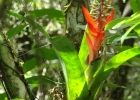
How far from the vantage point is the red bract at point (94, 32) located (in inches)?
28.6

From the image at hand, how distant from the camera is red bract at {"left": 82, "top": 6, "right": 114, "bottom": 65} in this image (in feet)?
2.39

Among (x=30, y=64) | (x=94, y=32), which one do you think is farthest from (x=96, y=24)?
(x=30, y=64)

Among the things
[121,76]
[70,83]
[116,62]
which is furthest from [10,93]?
[121,76]

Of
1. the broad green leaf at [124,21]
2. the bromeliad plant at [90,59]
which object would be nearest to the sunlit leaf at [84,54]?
the bromeliad plant at [90,59]

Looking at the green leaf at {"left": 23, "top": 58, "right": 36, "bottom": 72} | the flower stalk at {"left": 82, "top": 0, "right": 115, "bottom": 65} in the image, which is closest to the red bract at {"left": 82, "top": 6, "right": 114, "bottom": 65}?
the flower stalk at {"left": 82, "top": 0, "right": 115, "bottom": 65}

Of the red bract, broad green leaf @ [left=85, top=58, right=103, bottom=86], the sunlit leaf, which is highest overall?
the red bract

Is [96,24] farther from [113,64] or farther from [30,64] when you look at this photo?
[30,64]

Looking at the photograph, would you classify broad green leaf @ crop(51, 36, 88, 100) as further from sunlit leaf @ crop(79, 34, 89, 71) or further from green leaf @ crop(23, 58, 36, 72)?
green leaf @ crop(23, 58, 36, 72)

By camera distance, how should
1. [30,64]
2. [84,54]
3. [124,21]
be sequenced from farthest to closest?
[30,64] → [84,54] → [124,21]

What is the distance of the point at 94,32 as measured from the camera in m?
0.73

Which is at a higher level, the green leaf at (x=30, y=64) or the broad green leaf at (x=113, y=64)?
the broad green leaf at (x=113, y=64)

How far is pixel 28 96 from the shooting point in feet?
2.85

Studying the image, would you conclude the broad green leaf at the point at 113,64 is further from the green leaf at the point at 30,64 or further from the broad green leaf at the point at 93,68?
the green leaf at the point at 30,64

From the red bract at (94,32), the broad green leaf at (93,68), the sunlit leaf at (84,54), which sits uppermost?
A: the red bract at (94,32)
